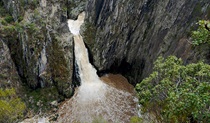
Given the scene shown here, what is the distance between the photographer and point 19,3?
32.6 metres

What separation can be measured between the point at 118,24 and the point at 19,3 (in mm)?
14077

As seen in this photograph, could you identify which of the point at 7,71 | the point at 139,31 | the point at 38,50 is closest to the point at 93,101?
the point at 38,50

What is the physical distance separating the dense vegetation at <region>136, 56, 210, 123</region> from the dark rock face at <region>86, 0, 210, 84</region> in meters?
9.15

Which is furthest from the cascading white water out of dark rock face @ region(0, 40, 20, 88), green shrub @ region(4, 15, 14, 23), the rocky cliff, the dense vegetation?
the dense vegetation

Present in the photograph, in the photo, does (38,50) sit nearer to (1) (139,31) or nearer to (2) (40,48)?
Result: (2) (40,48)

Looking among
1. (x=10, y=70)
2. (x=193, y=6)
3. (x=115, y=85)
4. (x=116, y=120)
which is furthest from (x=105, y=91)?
(x=193, y=6)

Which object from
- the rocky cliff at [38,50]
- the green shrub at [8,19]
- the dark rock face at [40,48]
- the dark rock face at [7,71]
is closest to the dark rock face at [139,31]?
the dark rock face at [40,48]

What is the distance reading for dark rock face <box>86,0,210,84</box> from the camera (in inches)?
977

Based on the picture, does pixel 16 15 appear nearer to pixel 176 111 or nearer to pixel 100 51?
pixel 100 51

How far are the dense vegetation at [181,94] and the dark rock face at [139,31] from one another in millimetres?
9150

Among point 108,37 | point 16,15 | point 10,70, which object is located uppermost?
point 16,15

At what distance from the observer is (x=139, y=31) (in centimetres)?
3228

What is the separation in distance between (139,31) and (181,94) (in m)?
22.0

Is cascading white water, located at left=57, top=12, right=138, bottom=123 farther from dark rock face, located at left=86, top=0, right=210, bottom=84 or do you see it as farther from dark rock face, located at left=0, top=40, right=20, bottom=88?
dark rock face, located at left=0, top=40, right=20, bottom=88
